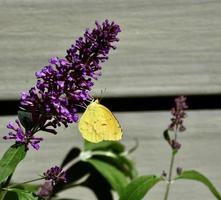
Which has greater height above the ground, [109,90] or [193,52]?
[193,52]

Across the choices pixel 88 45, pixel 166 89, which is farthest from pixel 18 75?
pixel 88 45

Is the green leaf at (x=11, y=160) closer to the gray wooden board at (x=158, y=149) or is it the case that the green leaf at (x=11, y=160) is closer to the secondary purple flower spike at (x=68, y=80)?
the secondary purple flower spike at (x=68, y=80)

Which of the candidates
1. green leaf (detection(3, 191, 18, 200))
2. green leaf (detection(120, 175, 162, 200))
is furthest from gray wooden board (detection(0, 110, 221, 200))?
green leaf (detection(3, 191, 18, 200))

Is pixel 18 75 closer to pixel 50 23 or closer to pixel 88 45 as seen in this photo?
pixel 50 23

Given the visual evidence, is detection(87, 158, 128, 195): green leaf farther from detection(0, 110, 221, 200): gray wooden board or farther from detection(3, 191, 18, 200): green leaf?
detection(3, 191, 18, 200): green leaf

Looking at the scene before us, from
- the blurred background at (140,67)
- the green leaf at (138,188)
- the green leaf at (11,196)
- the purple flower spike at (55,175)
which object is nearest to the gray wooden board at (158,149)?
the blurred background at (140,67)

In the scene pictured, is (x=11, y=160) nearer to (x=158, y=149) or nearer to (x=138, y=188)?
(x=138, y=188)
